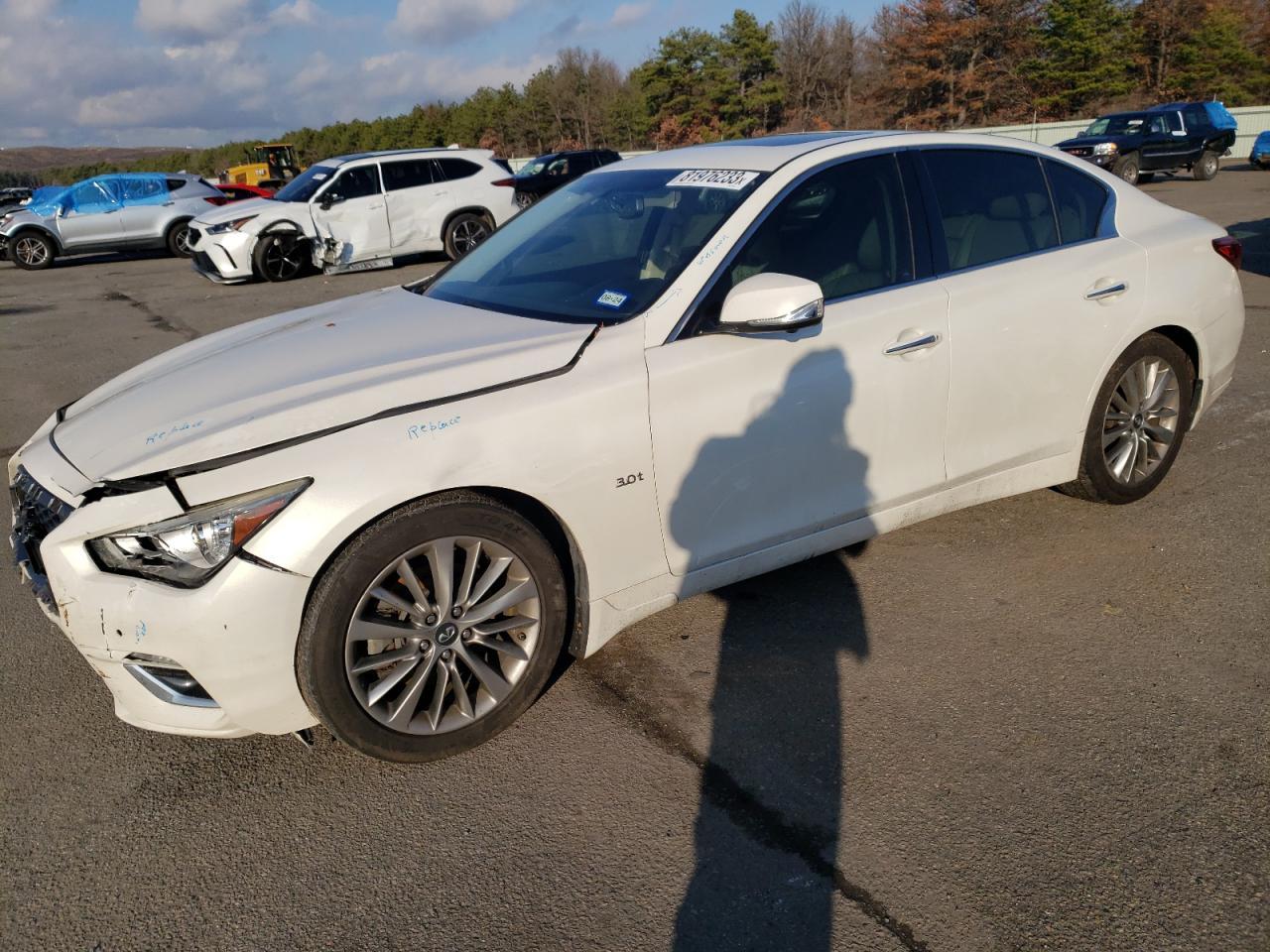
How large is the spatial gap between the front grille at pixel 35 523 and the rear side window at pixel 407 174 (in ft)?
40.8

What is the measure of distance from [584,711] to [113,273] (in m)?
17.7

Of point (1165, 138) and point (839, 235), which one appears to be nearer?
point (839, 235)

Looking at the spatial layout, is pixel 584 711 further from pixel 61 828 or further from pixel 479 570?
pixel 61 828

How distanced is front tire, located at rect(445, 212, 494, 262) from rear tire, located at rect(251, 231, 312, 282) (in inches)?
84.4

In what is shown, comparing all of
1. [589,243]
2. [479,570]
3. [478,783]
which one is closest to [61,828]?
[478,783]

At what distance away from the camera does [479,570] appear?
9.52 feet

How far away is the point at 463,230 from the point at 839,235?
41.4ft

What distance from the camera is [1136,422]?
14.4 feet

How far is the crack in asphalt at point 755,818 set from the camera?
2.29m

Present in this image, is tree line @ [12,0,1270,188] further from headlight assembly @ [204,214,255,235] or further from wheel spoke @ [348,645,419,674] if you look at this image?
wheel spoke @ [348,645,419,674]

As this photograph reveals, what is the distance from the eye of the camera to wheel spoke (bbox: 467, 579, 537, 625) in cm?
288

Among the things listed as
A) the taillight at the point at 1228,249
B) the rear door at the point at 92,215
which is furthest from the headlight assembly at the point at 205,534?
the rear door at the point at 92,215

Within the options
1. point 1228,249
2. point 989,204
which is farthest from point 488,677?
point 1228,249

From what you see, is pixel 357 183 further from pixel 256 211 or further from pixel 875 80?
pixel 875 80
